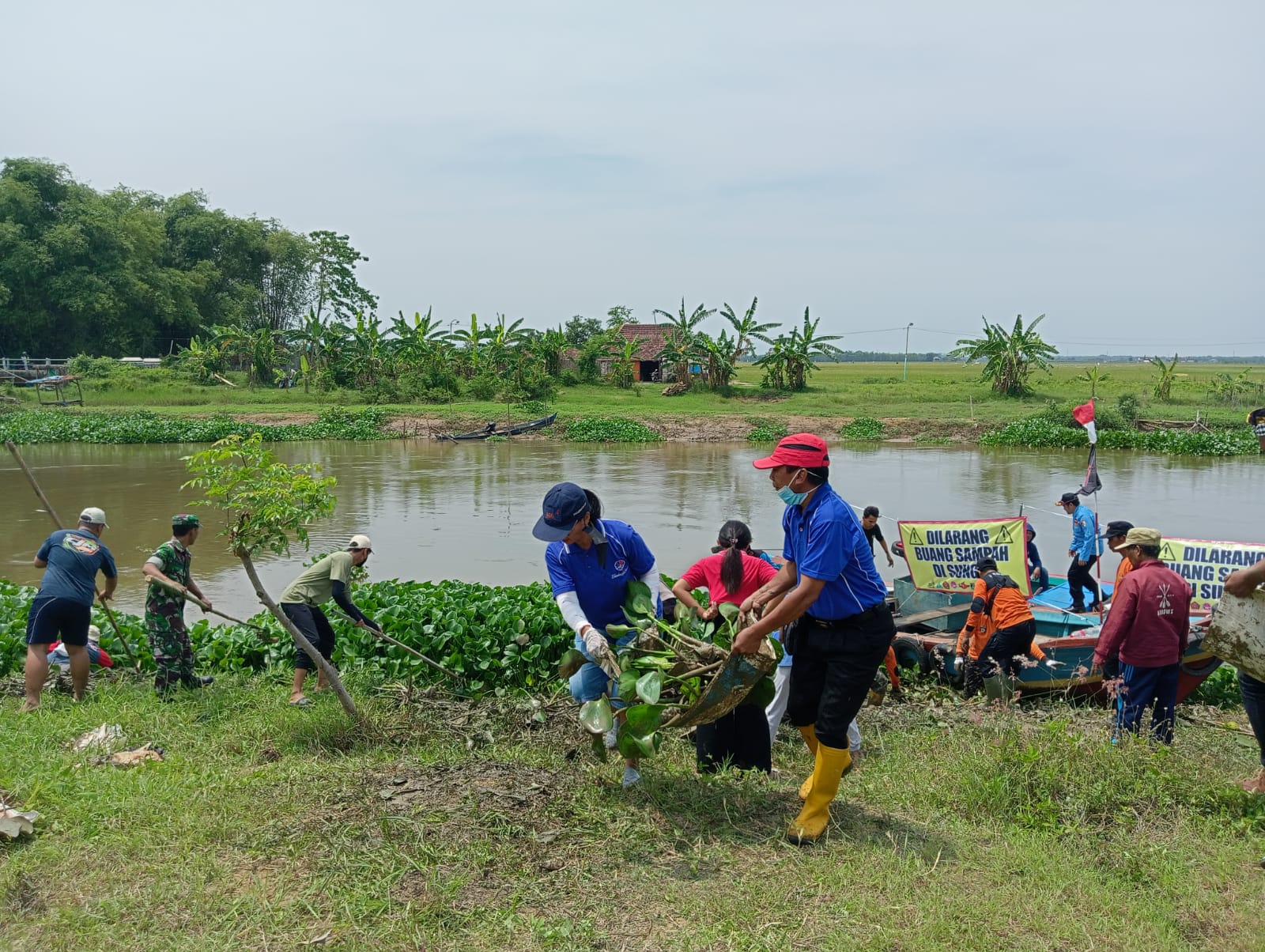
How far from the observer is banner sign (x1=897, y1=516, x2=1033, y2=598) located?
999cm

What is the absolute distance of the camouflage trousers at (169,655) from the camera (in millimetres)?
7191

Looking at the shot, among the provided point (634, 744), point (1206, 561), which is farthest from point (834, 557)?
point (1206, 561)

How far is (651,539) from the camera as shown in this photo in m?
16.7

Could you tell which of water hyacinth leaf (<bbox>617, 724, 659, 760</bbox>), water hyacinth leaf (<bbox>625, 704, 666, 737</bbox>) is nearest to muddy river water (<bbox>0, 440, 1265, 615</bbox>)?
water hyacinth leaf (<bbox>617, 724, 659, 760</bbox>)

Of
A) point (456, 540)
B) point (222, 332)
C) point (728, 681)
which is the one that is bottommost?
point (456, 540)

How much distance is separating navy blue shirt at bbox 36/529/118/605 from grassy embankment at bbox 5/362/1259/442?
28.4 metres

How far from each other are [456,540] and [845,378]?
52.3 m

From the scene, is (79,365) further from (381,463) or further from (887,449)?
(887,449)

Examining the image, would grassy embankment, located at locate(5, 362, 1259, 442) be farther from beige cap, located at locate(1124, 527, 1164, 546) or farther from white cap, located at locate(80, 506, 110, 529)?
beige cap, located at locate(1124, 527, 1164, 546)

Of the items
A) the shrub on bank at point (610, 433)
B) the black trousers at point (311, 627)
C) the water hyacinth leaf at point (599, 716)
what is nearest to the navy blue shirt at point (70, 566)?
the black trousers at point (311, 627)

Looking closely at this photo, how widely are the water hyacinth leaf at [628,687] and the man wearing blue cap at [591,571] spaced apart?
0.41ft

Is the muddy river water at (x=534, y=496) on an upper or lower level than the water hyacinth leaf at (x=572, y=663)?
lower

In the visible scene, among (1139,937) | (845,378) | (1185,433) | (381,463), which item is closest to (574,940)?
(1139,937)

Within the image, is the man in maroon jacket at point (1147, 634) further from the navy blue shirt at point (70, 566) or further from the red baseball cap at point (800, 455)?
the navy blue shirt at point (70, 566)
